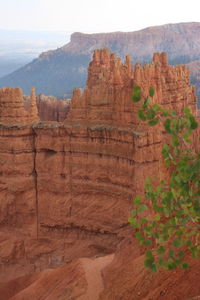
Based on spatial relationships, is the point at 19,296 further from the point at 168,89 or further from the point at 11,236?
the point at 168,89

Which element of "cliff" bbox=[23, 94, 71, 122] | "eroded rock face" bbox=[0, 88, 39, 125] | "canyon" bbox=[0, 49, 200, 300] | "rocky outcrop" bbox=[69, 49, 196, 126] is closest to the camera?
"canyon" bbox=[0, 49, 200, 300]

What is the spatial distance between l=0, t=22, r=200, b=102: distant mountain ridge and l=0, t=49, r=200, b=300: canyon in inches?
5083

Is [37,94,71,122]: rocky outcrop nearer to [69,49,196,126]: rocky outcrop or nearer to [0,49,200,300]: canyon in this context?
[69,49,196,126]: rocky outcrop

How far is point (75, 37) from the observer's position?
169 m

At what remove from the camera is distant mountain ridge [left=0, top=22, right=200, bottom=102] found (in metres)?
158

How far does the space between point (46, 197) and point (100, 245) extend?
4034 millimetres

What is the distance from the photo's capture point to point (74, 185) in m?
23.8

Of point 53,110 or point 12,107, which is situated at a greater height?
point 12,107

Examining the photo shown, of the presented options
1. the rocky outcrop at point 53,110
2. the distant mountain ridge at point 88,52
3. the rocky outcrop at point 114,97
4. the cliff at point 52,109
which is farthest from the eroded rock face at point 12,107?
the distant mountain ridge at point 88,52

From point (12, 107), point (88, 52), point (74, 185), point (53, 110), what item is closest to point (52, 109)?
point (53, 110)

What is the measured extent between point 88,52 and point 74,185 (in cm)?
14385

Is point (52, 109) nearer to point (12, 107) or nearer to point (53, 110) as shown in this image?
point (53, 110)

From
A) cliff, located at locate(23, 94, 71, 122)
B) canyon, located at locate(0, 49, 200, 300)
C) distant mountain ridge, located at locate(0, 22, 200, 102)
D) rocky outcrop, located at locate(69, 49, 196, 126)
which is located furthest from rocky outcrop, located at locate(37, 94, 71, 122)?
distant mountain ridge, located at locate(0, 22, 200, 102)

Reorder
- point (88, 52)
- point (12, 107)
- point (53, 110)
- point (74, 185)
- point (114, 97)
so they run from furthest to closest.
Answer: point (88, 52)
point (53, 110)
point (12, 107)
point (74, 185)
point (114, 97)
